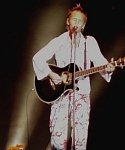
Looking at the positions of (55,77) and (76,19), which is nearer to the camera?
(55,77)

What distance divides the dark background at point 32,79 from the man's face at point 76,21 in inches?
2.0

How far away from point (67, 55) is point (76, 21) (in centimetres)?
30

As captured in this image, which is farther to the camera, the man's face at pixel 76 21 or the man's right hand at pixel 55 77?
the man's face at pixel 76 21

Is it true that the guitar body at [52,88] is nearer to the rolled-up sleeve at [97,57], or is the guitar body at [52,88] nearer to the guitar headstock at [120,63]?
the rolled-up sleeve at [97,57]

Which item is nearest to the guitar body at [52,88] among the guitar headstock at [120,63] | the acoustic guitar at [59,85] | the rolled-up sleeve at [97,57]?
the acoustic guitar at [59,85]

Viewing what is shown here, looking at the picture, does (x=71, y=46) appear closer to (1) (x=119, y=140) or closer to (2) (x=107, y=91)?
(2) (x=107, y=91)

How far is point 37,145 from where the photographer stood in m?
2.88

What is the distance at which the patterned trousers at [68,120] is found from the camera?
2879 millimetres

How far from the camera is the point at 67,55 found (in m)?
2.96

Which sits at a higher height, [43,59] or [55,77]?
[43,59]

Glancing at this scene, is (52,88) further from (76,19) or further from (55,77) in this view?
(76,19)

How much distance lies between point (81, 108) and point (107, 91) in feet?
0.84

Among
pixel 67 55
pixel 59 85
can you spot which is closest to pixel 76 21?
pixel 67 55

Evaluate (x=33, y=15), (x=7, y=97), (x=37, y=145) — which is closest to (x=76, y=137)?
(x=37, y=145)
